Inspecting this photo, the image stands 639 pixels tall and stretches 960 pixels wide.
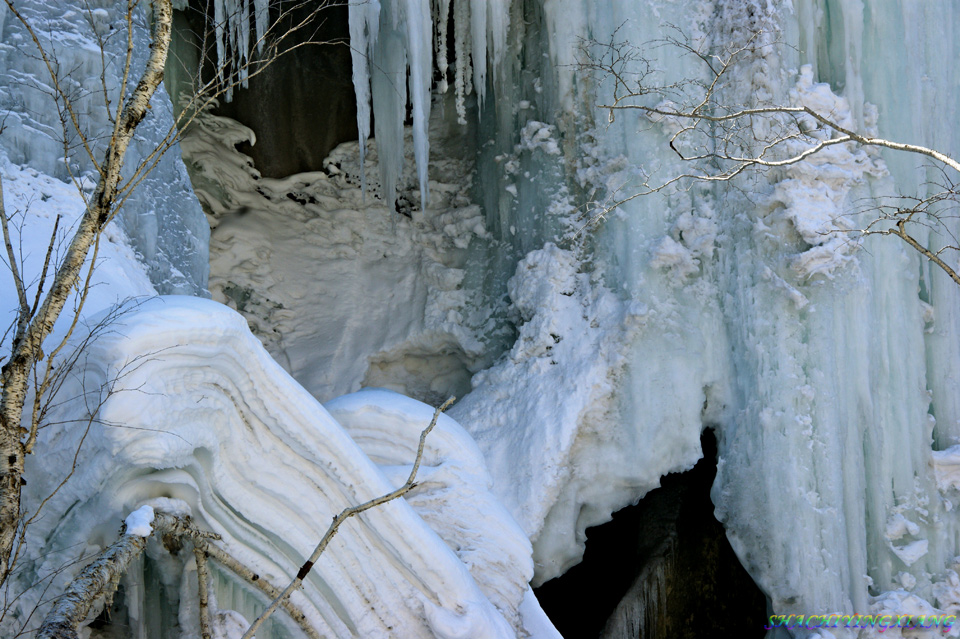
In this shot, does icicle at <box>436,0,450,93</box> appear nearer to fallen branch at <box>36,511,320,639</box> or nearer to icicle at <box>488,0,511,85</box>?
icicle at <box>488,0,511,85</box>

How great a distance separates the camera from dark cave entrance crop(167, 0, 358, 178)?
854cm

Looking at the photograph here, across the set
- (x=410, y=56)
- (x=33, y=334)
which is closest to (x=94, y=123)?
(x=410, y=56)

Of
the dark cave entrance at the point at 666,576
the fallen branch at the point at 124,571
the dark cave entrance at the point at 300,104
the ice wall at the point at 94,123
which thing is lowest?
the dark cave entrance at the point at 666,576

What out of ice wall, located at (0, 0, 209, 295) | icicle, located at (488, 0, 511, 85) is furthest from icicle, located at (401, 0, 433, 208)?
ice wall, located at (0, 0, 209, 295)

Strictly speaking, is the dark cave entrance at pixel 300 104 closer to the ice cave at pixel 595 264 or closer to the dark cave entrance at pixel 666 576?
the ice cave at pixel 595 264

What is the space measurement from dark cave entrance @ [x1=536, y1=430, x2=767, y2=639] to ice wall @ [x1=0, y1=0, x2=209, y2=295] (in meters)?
3.76

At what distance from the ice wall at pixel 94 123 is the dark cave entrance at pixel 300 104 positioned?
2.65 metres

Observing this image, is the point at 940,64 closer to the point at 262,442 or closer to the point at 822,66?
the point at 822,66

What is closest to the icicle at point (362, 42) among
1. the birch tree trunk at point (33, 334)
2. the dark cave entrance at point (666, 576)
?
the dark cave entrance at point (666, 576)

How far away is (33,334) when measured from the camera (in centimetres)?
274

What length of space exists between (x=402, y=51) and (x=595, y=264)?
207cm

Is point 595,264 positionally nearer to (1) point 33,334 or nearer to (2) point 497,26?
(2) point 497,26

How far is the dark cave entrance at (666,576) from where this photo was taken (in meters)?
7.57

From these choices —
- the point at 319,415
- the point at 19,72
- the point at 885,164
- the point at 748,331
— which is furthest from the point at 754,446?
the point at 19,72
